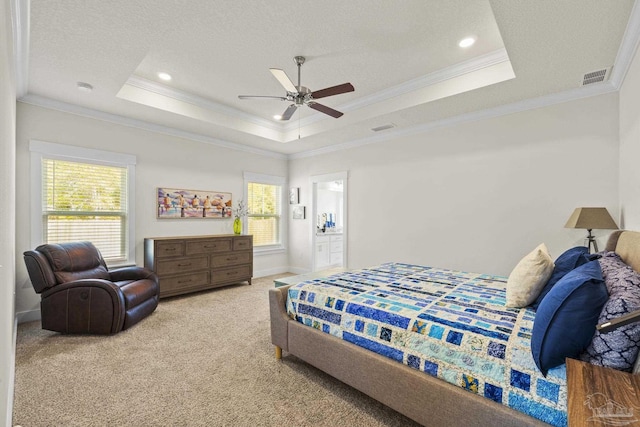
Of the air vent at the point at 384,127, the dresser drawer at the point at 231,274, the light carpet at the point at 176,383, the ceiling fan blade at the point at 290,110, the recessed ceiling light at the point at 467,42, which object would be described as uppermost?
the recessed ceiling light at the point at 467,42

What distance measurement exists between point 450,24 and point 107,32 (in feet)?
9.78

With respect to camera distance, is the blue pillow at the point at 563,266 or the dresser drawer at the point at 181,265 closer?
the blue pillow at the point at 563,266

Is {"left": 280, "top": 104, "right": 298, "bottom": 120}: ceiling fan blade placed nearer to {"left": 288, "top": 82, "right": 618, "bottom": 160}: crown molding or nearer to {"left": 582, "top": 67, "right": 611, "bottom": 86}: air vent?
{"left": 288, "top": 82, "right": 618, "bottom": 160}: crown molding

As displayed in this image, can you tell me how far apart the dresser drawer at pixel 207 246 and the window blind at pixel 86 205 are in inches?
35.4

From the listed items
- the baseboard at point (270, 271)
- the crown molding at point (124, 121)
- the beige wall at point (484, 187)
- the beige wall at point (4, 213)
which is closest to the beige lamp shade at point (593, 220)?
the beige wall at point (484, 187)

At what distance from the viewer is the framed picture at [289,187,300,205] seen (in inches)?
253

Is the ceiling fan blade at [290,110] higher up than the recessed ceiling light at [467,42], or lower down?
lower down

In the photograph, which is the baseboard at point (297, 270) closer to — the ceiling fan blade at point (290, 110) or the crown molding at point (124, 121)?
the crown molding at point (124, 121)

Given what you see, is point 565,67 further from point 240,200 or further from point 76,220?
point 76,220

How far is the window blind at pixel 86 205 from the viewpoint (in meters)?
3.71

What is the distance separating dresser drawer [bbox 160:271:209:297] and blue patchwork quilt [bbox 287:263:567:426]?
269cm

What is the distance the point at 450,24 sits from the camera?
8.70ft

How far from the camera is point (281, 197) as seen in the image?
6.56 m

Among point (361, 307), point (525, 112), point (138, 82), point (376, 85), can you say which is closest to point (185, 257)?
point (138, 82)
